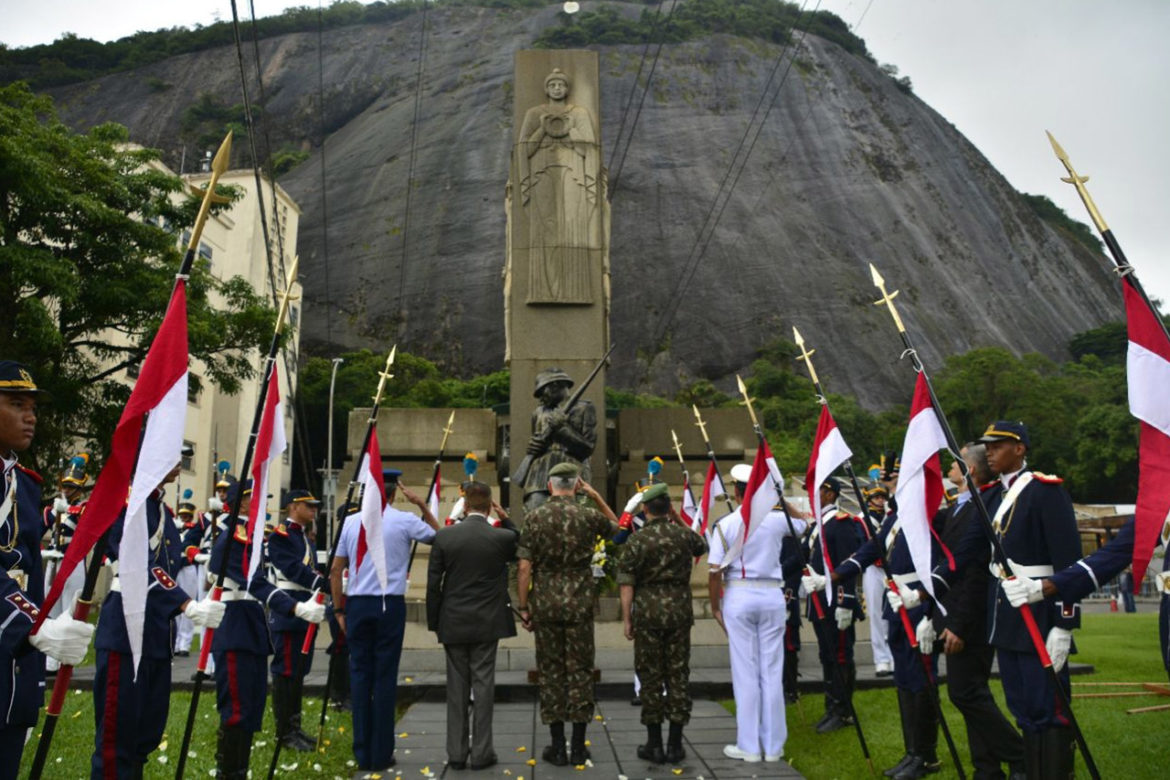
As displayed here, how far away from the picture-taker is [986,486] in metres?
6.11

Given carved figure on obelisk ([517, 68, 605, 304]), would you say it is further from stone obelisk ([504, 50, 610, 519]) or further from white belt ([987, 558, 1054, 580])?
white belt ([987, 558, 1054, 580])

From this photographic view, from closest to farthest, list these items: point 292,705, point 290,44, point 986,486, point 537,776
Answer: point 986,486 < point 537,776 < point 292,705 < point 290,44

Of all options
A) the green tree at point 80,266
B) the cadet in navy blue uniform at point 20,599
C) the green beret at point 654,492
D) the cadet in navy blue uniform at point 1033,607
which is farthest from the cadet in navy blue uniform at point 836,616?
the green tree at point 80,266

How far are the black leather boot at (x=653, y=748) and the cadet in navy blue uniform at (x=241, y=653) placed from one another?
2.34 m

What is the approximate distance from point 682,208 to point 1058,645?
90991 millimetres

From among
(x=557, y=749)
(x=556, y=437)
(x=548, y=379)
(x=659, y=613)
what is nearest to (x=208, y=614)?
(x=557, y=749)

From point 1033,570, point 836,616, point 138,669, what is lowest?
point 138,669

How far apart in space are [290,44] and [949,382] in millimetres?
101747

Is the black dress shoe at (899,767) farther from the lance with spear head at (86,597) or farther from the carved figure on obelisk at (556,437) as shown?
the carved figure on obelisk at (556,437)

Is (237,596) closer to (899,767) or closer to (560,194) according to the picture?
(899,767)

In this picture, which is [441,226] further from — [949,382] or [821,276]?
[949,382]

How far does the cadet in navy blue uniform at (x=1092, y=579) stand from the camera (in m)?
4.81

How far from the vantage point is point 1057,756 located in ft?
16.2

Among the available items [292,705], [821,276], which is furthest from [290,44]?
[292,705]
